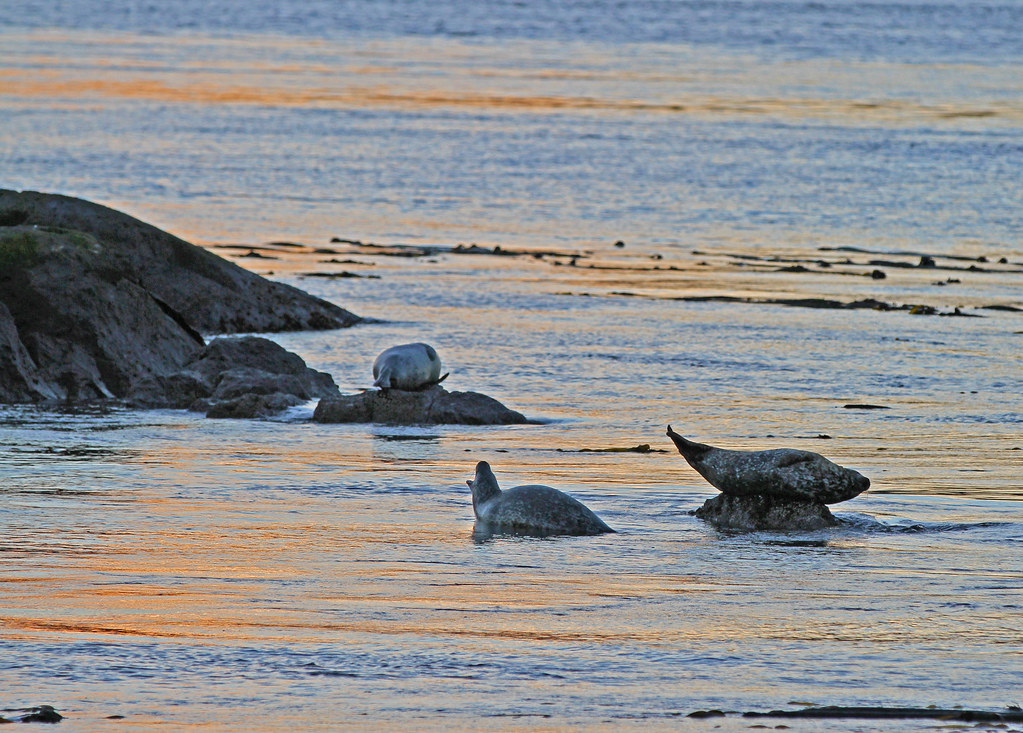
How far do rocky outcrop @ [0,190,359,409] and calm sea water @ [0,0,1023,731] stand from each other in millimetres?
650

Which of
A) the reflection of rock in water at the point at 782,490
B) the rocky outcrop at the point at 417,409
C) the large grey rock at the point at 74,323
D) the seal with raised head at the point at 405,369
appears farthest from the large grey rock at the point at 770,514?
the large grey rock at the point at 74,323

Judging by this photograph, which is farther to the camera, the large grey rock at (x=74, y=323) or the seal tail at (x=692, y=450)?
the large grey rock at (x=74, y=323)

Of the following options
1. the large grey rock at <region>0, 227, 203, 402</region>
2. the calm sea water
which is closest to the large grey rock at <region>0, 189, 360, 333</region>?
the calm sea water

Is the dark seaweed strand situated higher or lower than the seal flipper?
lower

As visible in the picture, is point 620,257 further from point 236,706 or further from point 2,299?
point 236,706

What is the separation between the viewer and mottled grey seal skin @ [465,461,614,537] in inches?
314

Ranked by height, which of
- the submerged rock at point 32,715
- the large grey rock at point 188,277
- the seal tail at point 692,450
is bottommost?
the submerged rock at point 32,715

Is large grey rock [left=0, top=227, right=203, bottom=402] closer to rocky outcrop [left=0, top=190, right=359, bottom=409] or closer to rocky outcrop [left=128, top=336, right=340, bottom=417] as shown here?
rocky outcrop [left=0, top=190, right=359, bottom=409]

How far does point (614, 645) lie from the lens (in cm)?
589

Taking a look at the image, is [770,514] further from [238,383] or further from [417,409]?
[238,383]

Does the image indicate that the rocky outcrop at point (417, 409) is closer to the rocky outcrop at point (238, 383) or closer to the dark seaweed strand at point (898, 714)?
the rocky outcrop at point (238, 383)

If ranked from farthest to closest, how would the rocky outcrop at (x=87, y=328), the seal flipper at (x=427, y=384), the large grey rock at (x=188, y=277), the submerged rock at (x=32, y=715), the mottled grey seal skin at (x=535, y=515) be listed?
1. the large grey rock at (x=188, y=277)
2. the rocky outcrop at (x=87, y=328)
3. the seal flipper at (x=427, y=384)
4. the mottled grey seal skin at (x=535, y=515)
5. the submerged rock at (x=32, y=715)

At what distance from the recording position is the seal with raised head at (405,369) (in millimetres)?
11727

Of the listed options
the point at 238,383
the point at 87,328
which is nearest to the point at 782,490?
the point at 238,383
